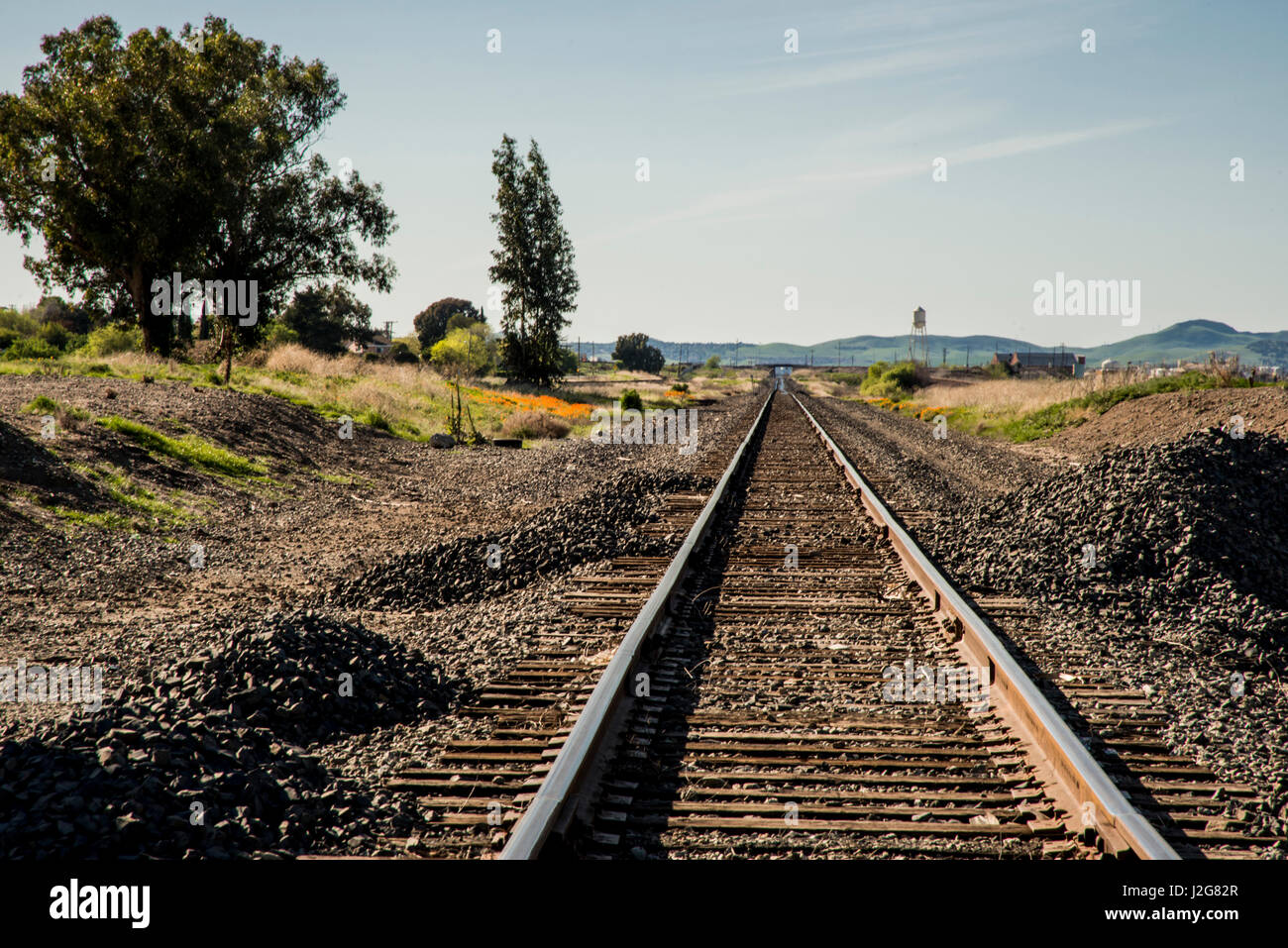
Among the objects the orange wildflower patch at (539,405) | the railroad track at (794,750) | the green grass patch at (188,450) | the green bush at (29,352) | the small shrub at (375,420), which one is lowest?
the railroad track at (794,750)

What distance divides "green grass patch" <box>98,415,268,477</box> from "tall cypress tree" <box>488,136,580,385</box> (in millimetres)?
34404

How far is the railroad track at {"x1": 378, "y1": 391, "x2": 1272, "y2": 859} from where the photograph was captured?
132 inches

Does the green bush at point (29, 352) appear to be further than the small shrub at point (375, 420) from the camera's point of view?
Yes

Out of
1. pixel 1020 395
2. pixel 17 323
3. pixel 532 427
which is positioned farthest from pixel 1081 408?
pixel 17 323

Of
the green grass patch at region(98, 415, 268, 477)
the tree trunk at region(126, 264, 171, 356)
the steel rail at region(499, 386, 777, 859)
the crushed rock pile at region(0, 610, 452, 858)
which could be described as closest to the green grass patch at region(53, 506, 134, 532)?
the green grass patch at region(98, 415, 268, 477)

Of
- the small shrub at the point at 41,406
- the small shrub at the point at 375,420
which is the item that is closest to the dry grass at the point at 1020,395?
the small shrub at the point at 375,420

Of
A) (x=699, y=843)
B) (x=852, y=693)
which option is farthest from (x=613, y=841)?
(x=852, y=693)

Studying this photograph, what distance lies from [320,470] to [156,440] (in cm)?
283

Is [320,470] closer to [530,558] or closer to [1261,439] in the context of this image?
[530,558]

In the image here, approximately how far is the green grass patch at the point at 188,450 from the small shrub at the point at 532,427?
9.87 m

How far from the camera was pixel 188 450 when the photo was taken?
14.0 m

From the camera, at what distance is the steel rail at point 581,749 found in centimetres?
306

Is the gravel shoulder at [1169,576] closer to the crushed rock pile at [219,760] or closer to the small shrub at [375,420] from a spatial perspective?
the crushed rock pile at [219,760]
